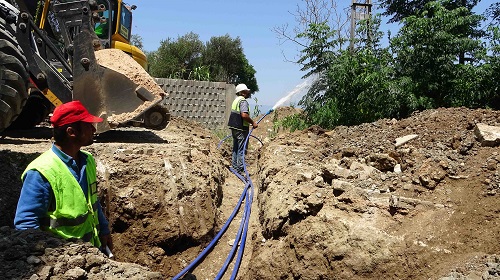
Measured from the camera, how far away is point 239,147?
9.47 m

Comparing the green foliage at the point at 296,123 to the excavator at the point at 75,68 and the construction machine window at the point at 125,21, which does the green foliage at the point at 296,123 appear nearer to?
the construction machine window at the point at 125,21

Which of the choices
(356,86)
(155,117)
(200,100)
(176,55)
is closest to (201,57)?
(176,55)

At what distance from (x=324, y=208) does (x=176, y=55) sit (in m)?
31.3

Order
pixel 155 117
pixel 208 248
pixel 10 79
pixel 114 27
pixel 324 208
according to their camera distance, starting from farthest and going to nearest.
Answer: pixel 114 27
pixel 155 117
pixel 208 248
pixel 10 79
pixel 324 208

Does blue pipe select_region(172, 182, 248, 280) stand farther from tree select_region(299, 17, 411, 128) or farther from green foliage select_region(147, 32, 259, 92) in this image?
green foliage select_region(147, 32, 259, 92)

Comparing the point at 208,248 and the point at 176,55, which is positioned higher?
the point at 176,55

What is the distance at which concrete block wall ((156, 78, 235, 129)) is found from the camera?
565 inches

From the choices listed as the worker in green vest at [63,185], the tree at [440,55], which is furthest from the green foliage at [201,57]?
the worker in green vest at [63,185]

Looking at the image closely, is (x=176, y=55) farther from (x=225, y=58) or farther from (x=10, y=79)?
(x=10, y=79)

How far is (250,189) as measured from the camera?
25.2 feet

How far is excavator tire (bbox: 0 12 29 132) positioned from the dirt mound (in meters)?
0.50

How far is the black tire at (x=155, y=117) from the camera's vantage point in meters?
7.53

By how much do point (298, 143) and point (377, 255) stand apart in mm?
5055

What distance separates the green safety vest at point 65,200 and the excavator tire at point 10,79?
2789 mm
